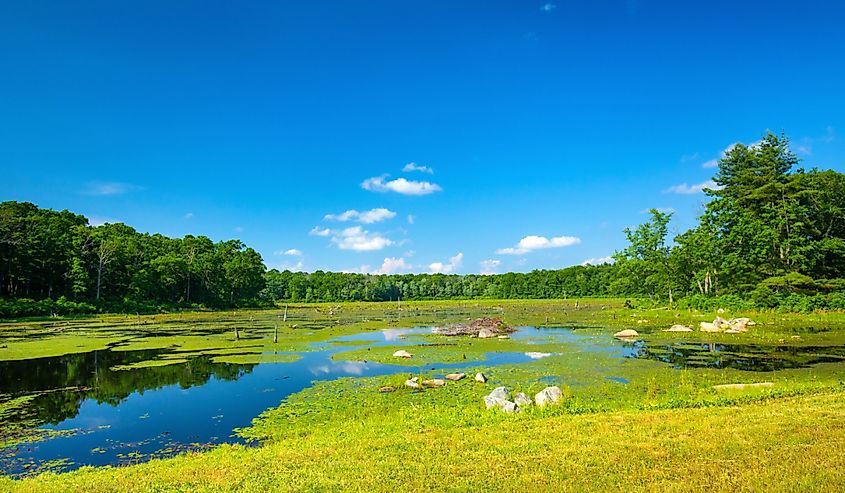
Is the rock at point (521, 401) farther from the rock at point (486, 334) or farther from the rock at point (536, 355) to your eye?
the rock at point (486, 334)

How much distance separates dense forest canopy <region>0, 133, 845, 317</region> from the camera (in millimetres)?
46938

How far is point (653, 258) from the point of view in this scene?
70375mm

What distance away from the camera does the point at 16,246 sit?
6988 centimetres

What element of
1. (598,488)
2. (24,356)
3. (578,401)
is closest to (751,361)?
(578,401)

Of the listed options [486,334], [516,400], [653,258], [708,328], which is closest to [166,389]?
[516,400]

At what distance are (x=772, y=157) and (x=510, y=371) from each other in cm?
4673

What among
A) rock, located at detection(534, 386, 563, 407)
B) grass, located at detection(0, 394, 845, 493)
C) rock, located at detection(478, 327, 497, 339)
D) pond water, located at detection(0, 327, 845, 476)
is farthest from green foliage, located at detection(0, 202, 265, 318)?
rock, located at detection(534, 386, 563, 407)

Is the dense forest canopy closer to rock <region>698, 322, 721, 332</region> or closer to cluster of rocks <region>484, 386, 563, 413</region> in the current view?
rock <region>698, 322, 721, 332</region>

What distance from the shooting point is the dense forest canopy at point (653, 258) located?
154 ft

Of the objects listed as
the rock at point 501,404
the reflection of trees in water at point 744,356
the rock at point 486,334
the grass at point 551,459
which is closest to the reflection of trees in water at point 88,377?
the grass at point 551,459

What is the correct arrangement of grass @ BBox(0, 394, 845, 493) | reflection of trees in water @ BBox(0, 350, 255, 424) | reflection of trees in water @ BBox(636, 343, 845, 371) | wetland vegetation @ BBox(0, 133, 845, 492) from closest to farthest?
grass @ BBox(0, 394, 845, 493)
wetland vegetation @ BBox(0, 133, 845, 492)
reflection of trees in water @ BBox(0, 350, 255, 424)
reflection of trees in water @ BBox(636, 343, 845, 371)

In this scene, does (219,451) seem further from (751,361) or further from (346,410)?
(751,361)

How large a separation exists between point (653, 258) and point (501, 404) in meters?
63.6

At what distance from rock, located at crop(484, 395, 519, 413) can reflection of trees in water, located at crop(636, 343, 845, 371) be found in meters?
14.1
